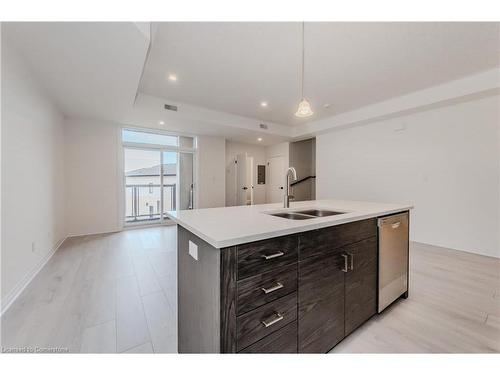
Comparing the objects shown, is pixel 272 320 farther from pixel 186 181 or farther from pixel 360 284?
pixel 186 181

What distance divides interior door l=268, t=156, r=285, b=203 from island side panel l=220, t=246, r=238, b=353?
599 cm

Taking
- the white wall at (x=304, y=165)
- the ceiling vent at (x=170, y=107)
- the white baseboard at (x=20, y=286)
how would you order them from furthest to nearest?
the white wall at (x=304, y=165) < the ceiling vent at (x=170, y=107) < the white baseboard at (x=20, y=286)

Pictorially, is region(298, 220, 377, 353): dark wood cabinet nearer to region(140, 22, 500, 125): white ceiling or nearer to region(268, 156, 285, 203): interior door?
region(140, 22, 500, 125): white ceiling

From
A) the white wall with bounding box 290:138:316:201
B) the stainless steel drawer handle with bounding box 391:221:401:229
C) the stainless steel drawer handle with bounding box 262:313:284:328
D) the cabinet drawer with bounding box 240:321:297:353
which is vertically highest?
the white wall with bounding box 290:138:316:201

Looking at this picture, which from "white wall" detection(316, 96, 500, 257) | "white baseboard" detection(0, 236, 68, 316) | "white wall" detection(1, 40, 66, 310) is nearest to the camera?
"white baseboard" detection(0, 236, 68, 316)

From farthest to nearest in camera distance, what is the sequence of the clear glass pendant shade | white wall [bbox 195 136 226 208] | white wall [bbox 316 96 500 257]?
white wall [bbox 195 136 226 208] → white wall [bbox 316 96 500 257] → the clear glass pendant shade

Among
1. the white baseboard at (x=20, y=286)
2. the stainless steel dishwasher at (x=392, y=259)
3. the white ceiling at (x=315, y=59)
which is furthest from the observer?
the white ceiling at (x=315, y=59)

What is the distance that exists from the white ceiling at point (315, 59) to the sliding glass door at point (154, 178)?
1.67 metres

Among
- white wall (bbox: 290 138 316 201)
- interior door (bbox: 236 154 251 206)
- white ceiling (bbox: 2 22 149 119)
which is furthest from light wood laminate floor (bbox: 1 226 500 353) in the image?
white wall (bbox: 290 138 316 201)

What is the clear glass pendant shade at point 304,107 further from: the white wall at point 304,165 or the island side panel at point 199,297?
the white wall at point 304,165

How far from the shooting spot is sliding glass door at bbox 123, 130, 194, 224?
491 cm

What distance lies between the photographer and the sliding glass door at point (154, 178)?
16.1 ft

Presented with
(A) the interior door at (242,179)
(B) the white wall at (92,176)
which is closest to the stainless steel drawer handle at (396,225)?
(A) the interior door at (242,179)
